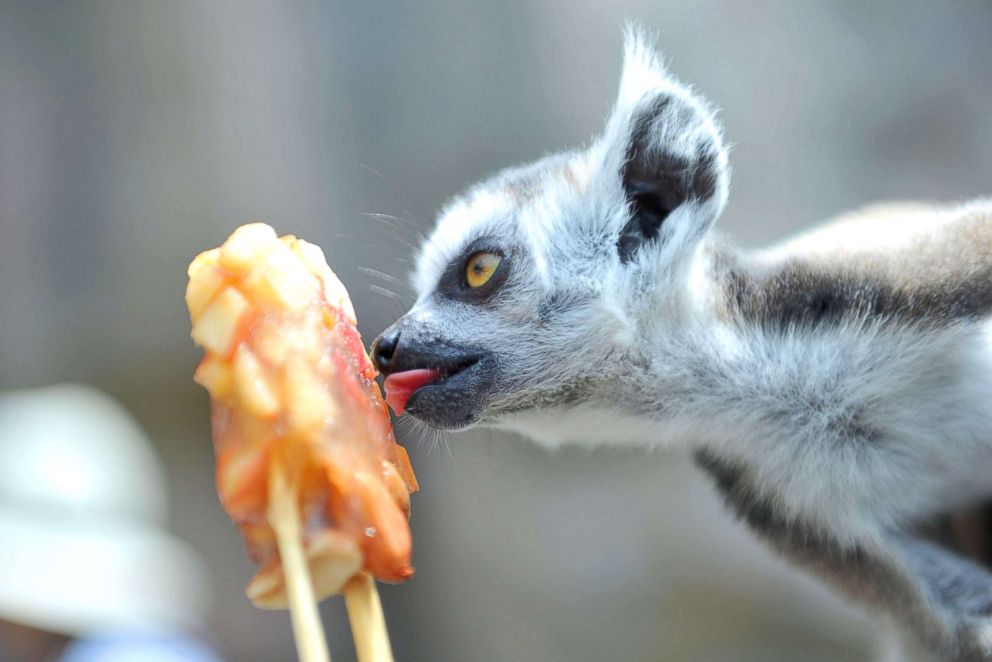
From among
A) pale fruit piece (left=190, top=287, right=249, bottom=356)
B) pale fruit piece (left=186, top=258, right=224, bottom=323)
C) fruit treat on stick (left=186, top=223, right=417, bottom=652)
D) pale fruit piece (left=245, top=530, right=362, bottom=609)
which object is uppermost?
pale fruit piece (left=186, top=258, right=224, bottom=323)

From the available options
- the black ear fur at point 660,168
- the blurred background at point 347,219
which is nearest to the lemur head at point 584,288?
the black ear fur at point 660,168

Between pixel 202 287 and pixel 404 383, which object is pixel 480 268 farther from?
pixel 202 287

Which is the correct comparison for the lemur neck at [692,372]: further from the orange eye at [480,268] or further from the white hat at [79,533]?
the white hat at [79,533]

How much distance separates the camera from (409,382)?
175 centimetres

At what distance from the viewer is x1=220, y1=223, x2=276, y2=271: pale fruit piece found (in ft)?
3.88

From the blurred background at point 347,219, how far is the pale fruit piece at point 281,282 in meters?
2.47

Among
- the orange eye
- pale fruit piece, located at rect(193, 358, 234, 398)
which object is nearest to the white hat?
the orange eye

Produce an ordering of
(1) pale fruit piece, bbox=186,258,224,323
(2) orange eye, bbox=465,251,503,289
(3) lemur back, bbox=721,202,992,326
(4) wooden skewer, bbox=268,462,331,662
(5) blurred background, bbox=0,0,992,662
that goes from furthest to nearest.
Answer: (5) blurred background, bbox=0,0,992,662, (2) orange eye, bbox=465,251,503,289, (3) lemur back, bbox=721,202,992,326, (1) pale fruit piece, bbox=186,258,224,323, (4) wooden skewer, bbox=268,462,331,662

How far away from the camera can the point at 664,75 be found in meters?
1.89

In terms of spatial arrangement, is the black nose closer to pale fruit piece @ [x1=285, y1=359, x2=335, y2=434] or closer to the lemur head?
the lemur head

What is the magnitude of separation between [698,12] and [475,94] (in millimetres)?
1060

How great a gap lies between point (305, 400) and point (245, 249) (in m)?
0.25

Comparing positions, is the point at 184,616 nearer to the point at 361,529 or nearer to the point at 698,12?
the point at 361,529

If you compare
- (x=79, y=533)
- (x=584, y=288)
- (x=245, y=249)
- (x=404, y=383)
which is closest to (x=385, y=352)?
(x=404, y=383)
